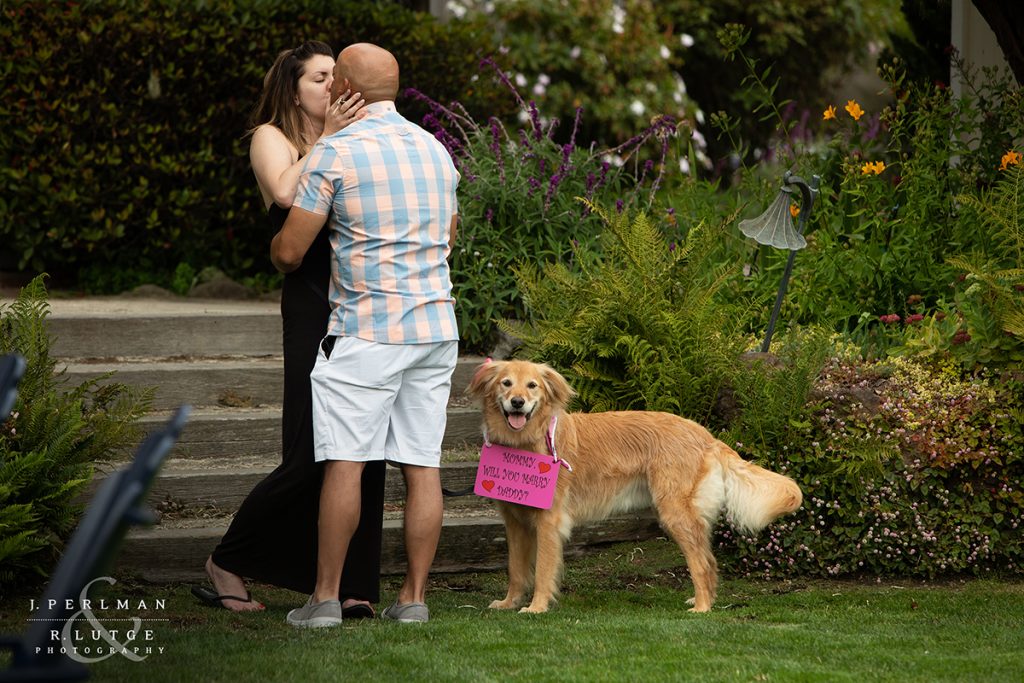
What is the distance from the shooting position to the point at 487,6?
11.1 m

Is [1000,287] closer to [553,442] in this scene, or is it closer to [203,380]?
[553,442]

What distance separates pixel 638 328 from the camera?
5703mm

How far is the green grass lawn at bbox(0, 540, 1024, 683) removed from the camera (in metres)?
3.62

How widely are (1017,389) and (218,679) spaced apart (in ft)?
11.0

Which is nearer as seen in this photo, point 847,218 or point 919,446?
point 919,446

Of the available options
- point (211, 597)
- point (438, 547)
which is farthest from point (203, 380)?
point (211, 597)

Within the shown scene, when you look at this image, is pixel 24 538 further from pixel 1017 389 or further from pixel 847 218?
pixel 847 218

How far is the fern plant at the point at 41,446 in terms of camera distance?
4234mm

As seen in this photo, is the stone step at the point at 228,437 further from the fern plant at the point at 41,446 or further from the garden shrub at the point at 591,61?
the garden shrub at the point at 591,61

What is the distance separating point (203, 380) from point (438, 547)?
65.0 inches

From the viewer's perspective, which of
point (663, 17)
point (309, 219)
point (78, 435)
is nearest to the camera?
Answer: point (309, 219)

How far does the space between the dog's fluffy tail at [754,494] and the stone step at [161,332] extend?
3013 mm

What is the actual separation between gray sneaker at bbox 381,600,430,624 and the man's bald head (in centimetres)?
168

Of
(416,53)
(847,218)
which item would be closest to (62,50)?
(416,53)
